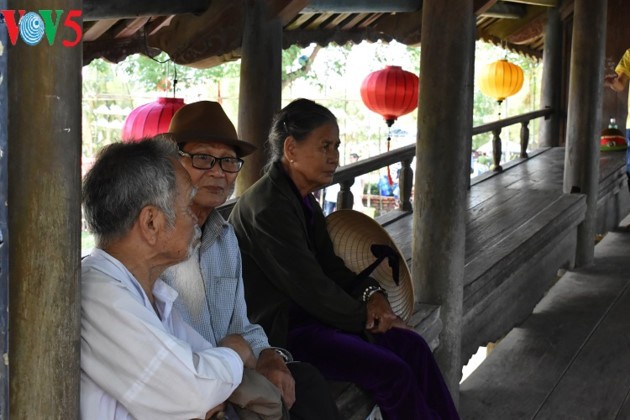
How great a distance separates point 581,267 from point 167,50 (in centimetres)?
321

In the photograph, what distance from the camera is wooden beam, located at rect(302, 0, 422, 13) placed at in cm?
561

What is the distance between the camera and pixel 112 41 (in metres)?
5.30

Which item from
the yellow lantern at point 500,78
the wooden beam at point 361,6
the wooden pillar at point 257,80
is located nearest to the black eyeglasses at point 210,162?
the wooden pillar at point 257,80

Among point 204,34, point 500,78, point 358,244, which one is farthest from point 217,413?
point 500,78

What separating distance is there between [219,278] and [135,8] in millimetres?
2413

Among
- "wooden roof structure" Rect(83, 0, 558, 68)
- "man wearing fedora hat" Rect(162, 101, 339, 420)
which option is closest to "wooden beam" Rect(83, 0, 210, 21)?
"wooden roof structure" Rect(83, 0, 558, 68)

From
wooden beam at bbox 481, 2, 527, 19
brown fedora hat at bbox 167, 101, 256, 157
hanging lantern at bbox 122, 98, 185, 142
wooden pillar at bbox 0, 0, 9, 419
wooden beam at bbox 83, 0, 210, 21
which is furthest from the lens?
wooden beam at bbox 481, 2, 527, 19

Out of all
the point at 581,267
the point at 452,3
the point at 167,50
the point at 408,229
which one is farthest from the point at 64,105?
the point at 581,267

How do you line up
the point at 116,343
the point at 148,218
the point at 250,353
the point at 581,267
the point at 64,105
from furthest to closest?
the point at 581,267
the point at 250,353
the point at 148,218
the point at 116,343
the point at 64,105

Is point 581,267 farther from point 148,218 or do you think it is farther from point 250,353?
point 148,218

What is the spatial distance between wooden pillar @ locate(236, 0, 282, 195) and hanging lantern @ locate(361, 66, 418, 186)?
478 centimetres

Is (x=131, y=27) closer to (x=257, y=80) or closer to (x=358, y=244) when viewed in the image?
(x=257, y=80)

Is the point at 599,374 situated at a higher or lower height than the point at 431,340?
lower

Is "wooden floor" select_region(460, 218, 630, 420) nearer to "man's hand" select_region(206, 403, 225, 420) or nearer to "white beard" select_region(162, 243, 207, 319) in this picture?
"white beard" select_region(162, 243, 207, 319)
